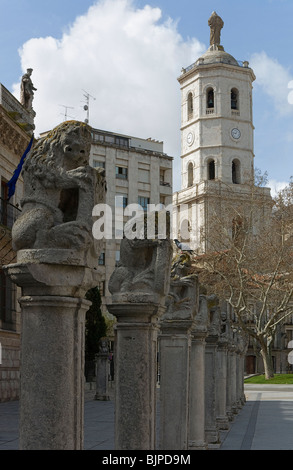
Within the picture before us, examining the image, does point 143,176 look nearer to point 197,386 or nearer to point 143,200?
point 143,200

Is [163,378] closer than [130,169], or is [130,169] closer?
[163,378]

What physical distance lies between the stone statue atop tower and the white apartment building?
17.4 meters

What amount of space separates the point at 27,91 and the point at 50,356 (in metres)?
25.0

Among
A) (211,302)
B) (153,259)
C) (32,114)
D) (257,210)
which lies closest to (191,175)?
(257,210)

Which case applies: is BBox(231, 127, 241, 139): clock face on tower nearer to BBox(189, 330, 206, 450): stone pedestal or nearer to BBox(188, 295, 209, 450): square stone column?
BBox(188, 295, 209, 450): square stone column

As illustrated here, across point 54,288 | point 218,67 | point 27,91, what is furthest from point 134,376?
point 218,67

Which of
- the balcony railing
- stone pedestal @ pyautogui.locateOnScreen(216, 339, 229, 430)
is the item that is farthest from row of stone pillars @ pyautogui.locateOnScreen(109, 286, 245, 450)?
the balcony railing

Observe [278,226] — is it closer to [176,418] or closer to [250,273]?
[250,273]

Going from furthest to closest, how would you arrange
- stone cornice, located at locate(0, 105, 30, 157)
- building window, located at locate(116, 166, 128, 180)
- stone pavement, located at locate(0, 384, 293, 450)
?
1. building window, located at locate(116, 166, 128, 180)
2. stone cornice, located at locate(0, 105, 30, 157)
3. stone pavement, located at locate(0, 384, 293, 450)

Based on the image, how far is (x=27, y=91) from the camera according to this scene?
2864cm

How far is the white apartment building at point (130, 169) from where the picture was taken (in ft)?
210

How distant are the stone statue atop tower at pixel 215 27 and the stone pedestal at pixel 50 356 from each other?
7533cm

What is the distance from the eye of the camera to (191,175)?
74125 mm

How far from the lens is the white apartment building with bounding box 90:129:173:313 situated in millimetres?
64062
